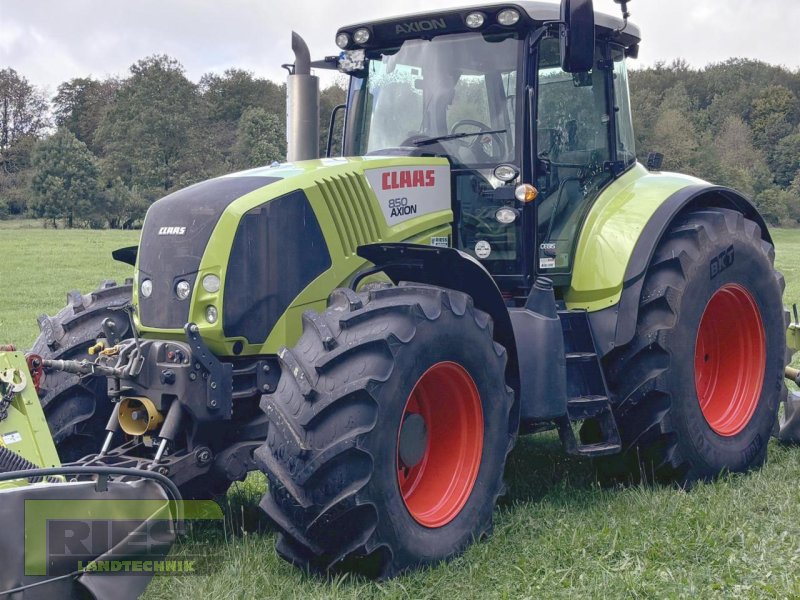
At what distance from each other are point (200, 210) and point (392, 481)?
5.05 ft

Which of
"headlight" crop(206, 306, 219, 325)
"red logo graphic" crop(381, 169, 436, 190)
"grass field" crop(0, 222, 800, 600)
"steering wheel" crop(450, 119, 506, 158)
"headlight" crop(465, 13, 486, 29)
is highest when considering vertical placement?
"headlight" crop(465, 13, 486, 29)

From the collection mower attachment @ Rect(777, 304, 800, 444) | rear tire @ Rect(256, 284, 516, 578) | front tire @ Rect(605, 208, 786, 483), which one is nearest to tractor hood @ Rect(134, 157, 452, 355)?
rear tire @ Rect(256, 284, 516, 578)

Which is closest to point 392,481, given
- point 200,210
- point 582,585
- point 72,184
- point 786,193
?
point 582,585

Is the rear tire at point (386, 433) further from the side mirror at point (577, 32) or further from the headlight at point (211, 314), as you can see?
the side mirror at point (577, 32)

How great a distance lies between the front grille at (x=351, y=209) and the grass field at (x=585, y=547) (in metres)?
1.52

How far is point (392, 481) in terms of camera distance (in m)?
3.97

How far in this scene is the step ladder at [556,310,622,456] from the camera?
16.5 ft

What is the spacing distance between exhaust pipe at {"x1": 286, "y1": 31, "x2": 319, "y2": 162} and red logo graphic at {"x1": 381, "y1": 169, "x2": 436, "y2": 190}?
2.83 feet

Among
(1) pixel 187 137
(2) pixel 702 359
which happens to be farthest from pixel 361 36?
(1) pixel 187 137

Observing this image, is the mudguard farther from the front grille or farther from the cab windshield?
the front grille

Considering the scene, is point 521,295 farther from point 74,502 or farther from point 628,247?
point 74,502

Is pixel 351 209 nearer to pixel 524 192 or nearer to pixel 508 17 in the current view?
pixel 524 192

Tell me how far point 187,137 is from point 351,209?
56408 millimetres

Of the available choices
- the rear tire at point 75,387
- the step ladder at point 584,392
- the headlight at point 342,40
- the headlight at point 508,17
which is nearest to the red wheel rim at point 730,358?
the step ladder at point 584,392
